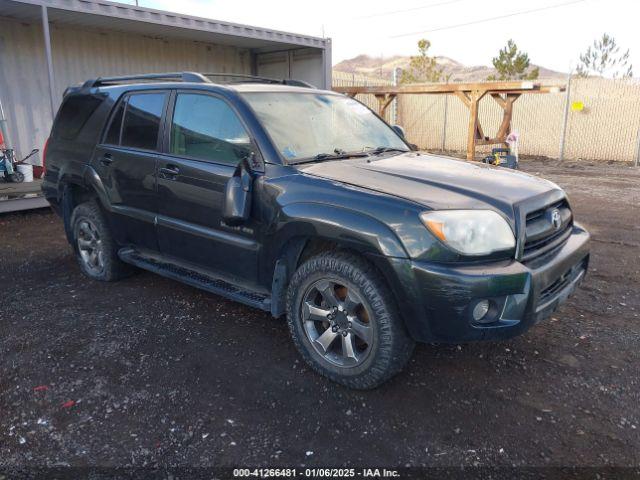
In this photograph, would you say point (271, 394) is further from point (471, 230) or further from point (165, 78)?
point (165, 78)

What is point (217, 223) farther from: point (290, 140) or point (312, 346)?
point (312, 346)

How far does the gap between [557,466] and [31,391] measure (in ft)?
9.67

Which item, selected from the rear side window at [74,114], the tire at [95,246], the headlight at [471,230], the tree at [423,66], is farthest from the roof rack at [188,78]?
the tree at [423,66]

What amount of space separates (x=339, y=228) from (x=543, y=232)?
3.99ft

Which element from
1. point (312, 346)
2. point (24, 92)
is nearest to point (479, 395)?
point (312, 346)

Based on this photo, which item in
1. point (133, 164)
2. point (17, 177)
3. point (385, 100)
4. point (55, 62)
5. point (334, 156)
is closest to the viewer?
point (334, 156)

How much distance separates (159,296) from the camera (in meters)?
4.57

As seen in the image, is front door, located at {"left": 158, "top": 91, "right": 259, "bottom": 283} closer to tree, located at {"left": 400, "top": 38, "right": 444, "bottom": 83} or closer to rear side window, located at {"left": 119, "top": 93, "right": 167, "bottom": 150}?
rear side window, located at {"left": 119, "top": 93, "right": 167, "bottom": 150}

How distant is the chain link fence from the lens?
15.0 meters

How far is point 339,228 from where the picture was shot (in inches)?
111

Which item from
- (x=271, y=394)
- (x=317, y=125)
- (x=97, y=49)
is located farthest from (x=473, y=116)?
(x=271, y=394)

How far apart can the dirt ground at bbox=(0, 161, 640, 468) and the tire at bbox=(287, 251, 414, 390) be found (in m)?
0.17

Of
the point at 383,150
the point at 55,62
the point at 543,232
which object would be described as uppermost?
the point at 55,62

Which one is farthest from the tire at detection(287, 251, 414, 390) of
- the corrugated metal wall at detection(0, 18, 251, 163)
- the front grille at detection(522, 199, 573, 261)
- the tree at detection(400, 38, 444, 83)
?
the tree at detection(400, 38, 444, 83)
